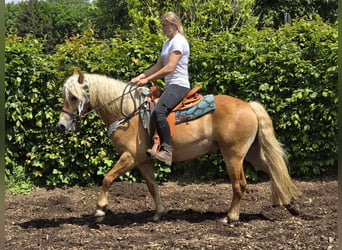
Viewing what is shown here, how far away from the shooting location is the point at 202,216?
562 centimetres

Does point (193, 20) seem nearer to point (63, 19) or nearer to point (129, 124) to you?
point (129, 124)

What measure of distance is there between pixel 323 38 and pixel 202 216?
3686mm

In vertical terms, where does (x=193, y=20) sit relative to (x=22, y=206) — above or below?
above

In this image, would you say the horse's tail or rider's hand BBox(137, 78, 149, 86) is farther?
the horse's tail

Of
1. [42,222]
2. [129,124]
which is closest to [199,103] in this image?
[129,124]

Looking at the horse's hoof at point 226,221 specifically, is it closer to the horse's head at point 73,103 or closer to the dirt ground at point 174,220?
the dirt ground at point 174,220

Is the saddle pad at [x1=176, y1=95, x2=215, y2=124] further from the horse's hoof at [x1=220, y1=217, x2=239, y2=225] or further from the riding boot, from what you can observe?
the horse's hoof at [x1=220, y1=217, x2=239, y2=225]

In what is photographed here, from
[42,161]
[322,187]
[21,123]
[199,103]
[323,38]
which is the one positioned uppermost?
[323,38]

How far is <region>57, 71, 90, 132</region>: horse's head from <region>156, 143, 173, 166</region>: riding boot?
3.51 ft

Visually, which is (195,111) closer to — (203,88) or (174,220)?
(174,220)

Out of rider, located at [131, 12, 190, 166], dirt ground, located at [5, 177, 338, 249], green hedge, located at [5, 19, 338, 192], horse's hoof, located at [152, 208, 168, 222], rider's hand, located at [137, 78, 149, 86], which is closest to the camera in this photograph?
dirt ground, located at [5, 177, 338, 249]

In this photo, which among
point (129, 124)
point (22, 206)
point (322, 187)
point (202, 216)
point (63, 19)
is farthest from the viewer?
point (63, 19)

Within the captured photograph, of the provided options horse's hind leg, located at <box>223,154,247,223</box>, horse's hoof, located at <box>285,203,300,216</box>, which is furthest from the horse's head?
horse's hoof, located at <box>285,203,300,216</box>

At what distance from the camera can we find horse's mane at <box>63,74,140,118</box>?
16.9 feet
